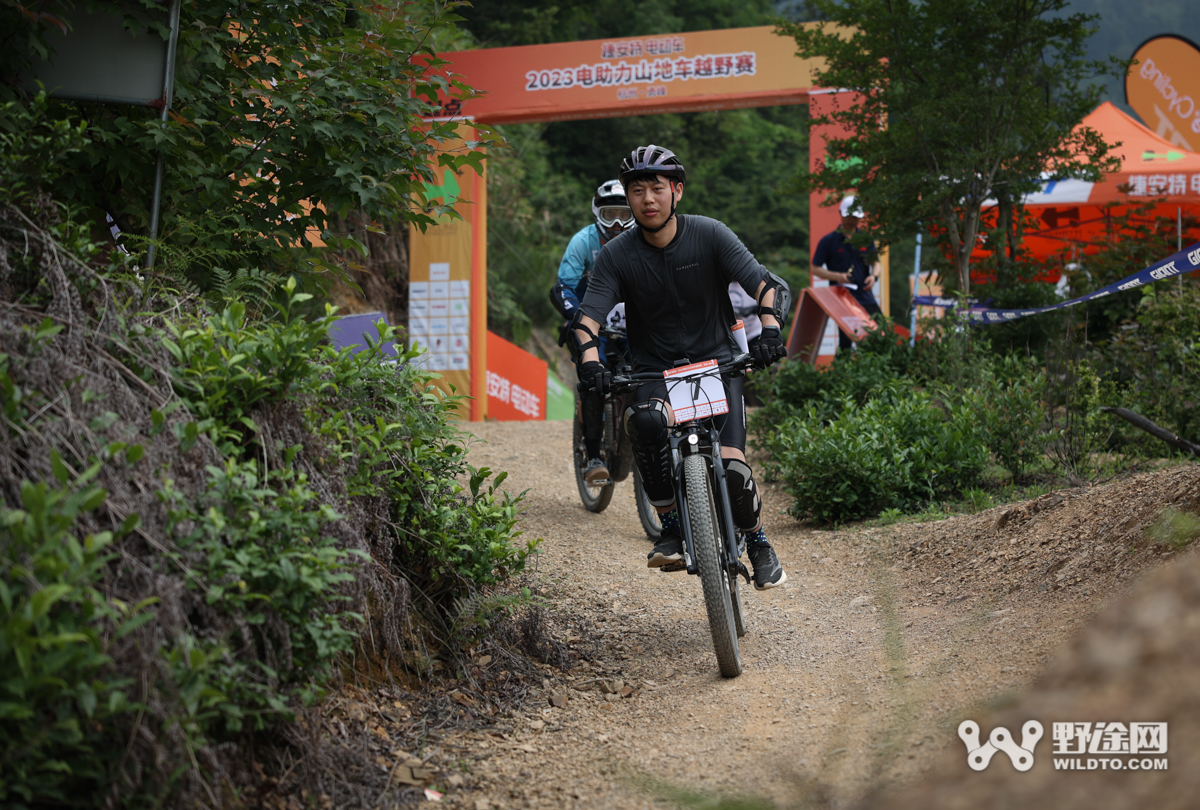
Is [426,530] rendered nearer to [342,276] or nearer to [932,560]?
[342,276]

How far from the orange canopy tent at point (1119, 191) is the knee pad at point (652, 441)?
8.27 meters

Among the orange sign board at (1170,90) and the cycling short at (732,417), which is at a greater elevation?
the orange sign board at (1170,90)

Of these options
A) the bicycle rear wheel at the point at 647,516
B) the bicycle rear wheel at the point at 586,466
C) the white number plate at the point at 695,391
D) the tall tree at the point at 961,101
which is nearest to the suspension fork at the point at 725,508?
the white number plate at the point at 695,391

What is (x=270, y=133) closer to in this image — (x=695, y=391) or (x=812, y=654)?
(x=695, y=391)

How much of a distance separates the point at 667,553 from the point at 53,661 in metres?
2.43

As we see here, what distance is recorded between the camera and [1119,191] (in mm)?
11633

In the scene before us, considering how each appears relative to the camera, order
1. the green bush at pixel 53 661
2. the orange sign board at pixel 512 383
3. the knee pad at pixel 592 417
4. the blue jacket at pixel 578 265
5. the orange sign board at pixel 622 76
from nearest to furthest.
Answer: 1. the green bush at pixel 53 661
2. the knee pad at pixel 592 417
3. the blue jacket at pixel 578 265
4. the orange sign board at pixel 622 76
5. the orange sign board at pixel 512 383

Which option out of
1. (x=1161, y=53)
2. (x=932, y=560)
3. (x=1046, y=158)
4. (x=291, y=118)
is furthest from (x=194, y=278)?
(x=1161, y=53)

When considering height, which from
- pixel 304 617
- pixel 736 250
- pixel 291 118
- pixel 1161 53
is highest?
pixel 1161 53

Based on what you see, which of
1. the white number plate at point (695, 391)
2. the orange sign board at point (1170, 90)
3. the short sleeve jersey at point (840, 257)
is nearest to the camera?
the white number plate at point (695, 391)

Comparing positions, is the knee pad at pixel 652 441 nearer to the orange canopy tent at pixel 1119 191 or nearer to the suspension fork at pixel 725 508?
the suspension fork at pixel 725 508

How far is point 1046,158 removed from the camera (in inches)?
341

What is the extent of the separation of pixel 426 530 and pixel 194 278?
1.37m

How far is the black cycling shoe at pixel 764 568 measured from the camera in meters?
3.86
